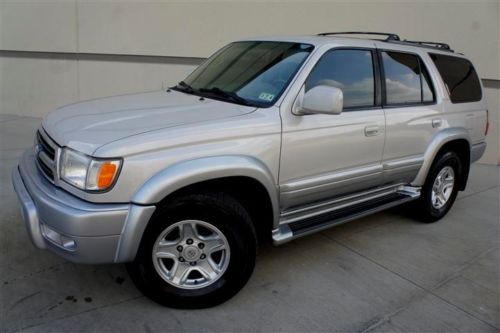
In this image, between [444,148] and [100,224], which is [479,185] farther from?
[100,224]

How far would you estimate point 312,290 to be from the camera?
3291mm

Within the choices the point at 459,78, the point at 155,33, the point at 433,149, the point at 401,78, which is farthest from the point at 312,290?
the point at 155,33

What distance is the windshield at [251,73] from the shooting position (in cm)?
330

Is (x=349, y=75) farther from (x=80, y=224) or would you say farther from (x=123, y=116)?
(x=80, y=224)

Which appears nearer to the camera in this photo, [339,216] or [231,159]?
[231,159]

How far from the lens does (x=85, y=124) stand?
285 cm

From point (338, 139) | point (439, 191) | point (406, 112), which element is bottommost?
point (439, 191)

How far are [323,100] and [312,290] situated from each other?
4.61 ft

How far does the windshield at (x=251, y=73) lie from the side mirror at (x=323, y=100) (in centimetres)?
25

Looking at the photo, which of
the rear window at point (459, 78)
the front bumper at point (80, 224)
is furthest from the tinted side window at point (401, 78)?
the front bumper at point (80, 224)

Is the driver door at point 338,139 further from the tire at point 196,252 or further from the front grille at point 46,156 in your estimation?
the front grille at point 46,156

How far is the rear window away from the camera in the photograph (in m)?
4.61

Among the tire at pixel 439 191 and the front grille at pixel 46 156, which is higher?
the front grille at pixel 46 156

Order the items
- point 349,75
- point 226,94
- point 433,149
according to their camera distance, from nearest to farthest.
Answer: point 226,94 → point 349,75 → point 433,149
